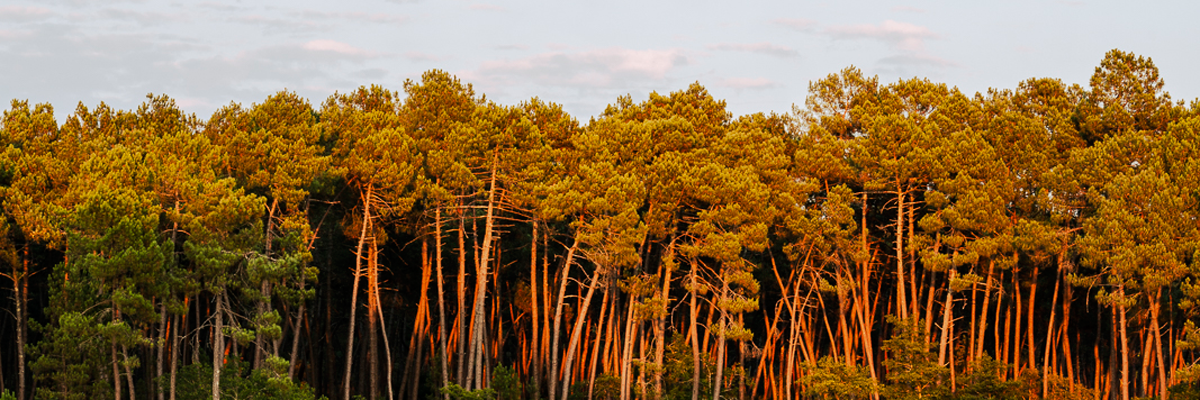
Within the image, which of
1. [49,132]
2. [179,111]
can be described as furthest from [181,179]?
[179,111]

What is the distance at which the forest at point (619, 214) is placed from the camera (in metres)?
20.1

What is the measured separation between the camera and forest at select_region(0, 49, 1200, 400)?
20.1 metres

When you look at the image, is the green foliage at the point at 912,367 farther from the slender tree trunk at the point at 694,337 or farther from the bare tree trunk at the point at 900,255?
the slender tree trunk at the point at 694,337

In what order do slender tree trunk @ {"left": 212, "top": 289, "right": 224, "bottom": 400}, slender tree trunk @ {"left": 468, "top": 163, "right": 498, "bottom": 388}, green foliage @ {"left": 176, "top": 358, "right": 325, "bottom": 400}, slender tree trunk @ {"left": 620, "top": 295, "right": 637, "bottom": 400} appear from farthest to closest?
slender tree trunk @ {"left": 620, "top": 295, "right": 637, "bottom": 400} < slender tree trunk @ {"left": 468, "top": 163, "right": 498, "bottom": 388} < green foliage @ {"left": 176, "top": 358, "right": 325, "bottom": 400} < slender tree trunk @ {"left": 212, "top": 289, "right": 224, "bottom": 400}

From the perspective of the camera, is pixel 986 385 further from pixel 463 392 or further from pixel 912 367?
pixel 463 392

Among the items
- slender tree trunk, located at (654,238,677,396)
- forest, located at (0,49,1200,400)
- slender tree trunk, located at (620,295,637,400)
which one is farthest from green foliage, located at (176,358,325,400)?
slender tree trunk, located at (654,238,677,396)

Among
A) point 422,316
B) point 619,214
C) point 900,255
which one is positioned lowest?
point 422,316

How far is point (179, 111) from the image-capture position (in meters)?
26.4

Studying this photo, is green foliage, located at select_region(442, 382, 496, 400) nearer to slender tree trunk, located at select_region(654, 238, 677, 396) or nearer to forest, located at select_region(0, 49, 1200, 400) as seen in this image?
forest, located at select_region(0, 49, 1200, 400)

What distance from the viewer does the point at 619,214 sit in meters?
21.3

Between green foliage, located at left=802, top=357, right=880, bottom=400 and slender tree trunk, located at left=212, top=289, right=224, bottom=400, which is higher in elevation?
slender tree trunk, located at left=212, top=289, right=224, bottom=400

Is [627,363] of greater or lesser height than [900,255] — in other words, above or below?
below

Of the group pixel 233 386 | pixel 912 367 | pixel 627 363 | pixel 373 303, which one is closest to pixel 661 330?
pixel 627 363

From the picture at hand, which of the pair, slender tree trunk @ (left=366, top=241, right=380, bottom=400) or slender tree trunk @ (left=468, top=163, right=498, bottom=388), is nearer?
slender tree trunk @ (left=468, top=163, right=498, bottom=388)
